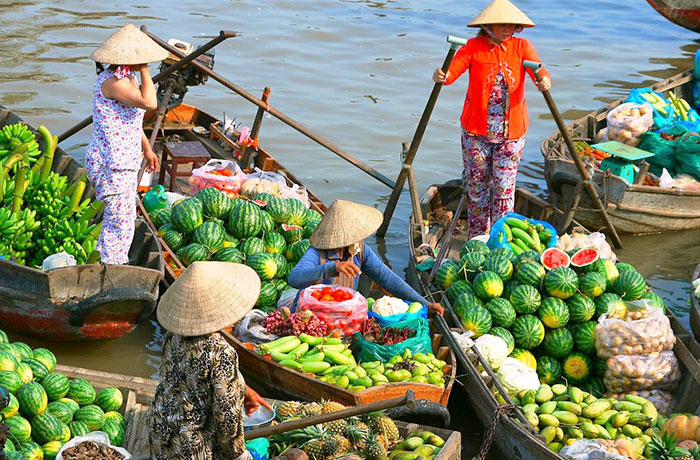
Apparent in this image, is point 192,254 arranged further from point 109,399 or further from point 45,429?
point 45,429

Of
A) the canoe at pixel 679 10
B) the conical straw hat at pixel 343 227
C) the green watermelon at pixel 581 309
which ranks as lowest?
the green watermelon at pixel 581 309

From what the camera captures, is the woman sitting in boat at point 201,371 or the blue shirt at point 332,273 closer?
the woman sitting in boat at point 201,371

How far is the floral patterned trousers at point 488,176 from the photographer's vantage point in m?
7.53

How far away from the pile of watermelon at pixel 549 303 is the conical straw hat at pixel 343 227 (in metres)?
1.05

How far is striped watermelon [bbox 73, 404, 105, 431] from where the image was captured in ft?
15.8

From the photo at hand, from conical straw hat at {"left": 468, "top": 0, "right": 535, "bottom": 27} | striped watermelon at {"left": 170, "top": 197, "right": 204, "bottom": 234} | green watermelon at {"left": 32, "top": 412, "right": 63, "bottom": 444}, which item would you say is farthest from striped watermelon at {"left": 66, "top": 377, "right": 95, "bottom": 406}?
conical straw hat at {"left": 468, "top": 0, "right": 535, "bottom": 27}

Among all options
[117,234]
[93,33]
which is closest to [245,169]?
[117,234]

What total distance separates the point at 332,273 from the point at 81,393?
5.48 feet

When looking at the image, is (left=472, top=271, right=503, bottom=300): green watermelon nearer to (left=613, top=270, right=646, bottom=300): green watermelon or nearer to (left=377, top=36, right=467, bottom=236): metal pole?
(left=613, top=270, right=646, bottom=300): green watermelon

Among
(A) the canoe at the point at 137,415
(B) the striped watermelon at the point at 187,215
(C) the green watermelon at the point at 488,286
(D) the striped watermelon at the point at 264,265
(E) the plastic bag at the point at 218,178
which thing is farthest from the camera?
(E) the plastic bag at the point at 218,178

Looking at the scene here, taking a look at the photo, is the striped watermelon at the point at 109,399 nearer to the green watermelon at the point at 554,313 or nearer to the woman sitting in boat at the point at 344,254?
the woman sitting in boat at the point at 344,254

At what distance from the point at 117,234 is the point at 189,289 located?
3.17 meters

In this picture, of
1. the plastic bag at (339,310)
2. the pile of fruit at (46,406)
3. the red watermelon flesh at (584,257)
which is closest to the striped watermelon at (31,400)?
the pile of fruit at (46,406)

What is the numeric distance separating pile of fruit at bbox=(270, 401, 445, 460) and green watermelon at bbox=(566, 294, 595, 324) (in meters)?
1.80
